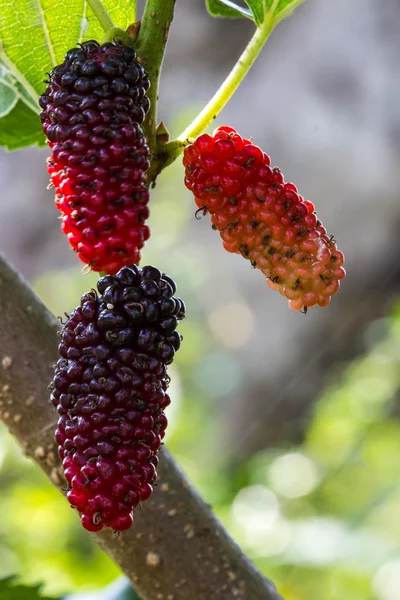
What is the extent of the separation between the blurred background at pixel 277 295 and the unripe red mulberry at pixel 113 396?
165 cm

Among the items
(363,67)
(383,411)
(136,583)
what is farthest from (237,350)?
(136,583)

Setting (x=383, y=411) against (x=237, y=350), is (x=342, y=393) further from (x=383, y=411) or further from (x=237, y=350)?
(x=237, y=350)

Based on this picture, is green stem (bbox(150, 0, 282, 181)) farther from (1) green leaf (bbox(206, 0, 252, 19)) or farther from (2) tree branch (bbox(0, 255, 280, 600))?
(2) tree branch (bbox(0, 255, 280, 600))

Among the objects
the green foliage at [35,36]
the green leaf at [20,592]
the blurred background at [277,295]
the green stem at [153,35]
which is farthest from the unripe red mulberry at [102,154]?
the blurred background at [277,295]

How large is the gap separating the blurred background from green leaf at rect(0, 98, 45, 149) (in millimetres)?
1460

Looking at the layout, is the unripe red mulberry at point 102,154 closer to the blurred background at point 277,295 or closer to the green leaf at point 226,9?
the green leaf at point 226,9

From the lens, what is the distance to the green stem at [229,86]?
0.54m

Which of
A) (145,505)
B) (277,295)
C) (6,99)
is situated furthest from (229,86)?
(277,295)

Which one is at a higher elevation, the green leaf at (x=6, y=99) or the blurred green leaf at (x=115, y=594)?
the green leaf at (x=6, y=99)

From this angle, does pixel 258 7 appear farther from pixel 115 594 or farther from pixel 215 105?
pixel 115 594

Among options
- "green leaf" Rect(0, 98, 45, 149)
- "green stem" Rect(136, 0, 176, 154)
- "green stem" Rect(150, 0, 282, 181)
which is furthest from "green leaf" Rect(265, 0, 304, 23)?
"green leaf" Rect(0, 98, 45, 149)

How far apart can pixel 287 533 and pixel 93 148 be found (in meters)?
1.44

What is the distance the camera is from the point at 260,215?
50 centimetres

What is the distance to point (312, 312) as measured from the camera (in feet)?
9.91
